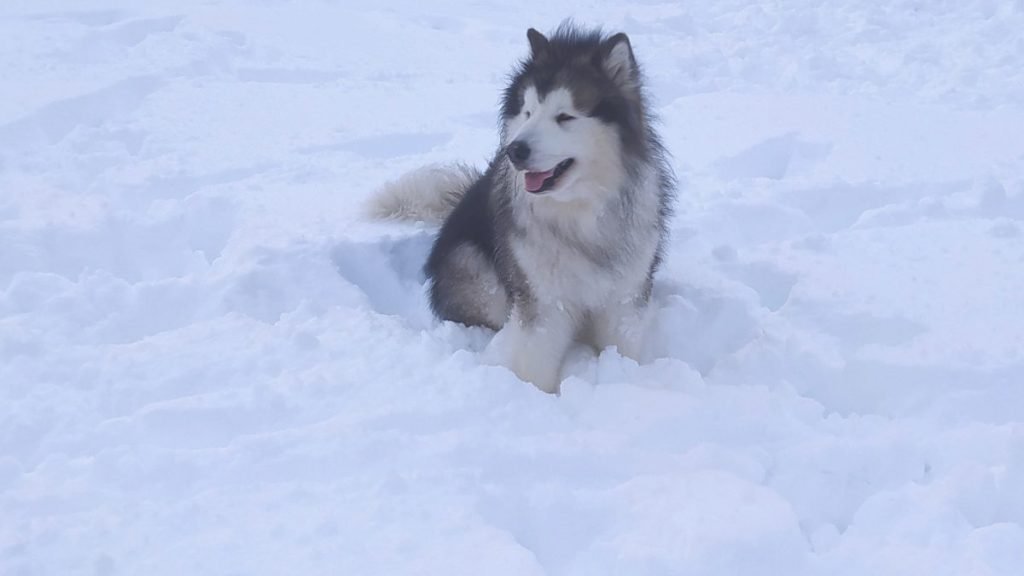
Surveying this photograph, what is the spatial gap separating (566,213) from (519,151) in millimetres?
377

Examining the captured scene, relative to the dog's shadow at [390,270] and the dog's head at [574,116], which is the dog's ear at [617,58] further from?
the dog's shadow at [390,270]

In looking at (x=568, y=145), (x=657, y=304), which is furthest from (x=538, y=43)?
(x=657, y=304)

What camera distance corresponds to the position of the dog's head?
8.81 ft

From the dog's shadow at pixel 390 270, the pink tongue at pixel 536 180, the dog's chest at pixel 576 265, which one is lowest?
the dog's shadow at pixel 390 270

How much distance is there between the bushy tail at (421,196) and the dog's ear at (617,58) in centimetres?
140

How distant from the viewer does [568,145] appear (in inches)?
106

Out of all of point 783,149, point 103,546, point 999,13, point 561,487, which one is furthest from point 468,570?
point 999,13

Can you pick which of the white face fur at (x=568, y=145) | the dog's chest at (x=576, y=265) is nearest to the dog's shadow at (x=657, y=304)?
the dog's chest at (x=576, y=265)

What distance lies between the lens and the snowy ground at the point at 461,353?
2.19m

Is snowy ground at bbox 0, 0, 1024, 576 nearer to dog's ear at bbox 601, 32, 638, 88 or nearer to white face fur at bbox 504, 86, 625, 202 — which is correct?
white face fur at bbox 504, 86, 625, 202

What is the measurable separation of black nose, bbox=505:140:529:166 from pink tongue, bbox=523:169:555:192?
4.4 inches

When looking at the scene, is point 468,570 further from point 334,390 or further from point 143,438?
point 143,438

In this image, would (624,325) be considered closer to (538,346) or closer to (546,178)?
(538,346)

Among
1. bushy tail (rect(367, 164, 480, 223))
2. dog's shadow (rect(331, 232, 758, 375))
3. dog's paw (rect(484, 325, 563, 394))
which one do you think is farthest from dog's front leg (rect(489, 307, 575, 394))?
bushy tail (rect(367, 164, 480, 223))
